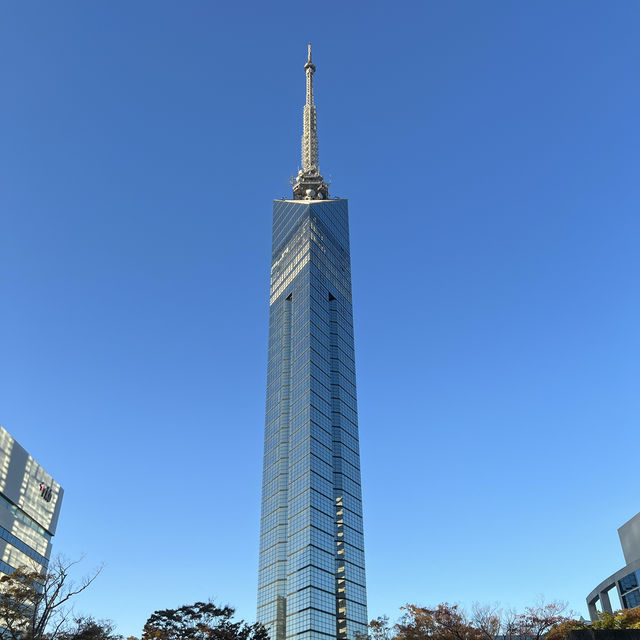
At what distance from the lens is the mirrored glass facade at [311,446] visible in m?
136

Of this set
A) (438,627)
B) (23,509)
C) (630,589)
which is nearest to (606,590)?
(630,589)

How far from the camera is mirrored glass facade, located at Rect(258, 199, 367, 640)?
5340 inches

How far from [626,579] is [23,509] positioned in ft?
314

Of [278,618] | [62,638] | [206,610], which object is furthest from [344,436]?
[62,638]

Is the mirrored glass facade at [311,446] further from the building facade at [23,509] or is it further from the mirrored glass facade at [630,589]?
the mirrored glass facade at [630,589]

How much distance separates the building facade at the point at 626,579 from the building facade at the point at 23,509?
89.0m

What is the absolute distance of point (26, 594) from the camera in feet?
188

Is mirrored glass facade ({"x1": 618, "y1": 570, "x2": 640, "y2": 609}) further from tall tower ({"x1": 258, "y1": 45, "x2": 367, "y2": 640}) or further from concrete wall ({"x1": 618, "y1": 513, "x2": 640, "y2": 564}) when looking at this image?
tall tower ({"x1": 258, "y1": 45, "x2": 367, "y2": 640})

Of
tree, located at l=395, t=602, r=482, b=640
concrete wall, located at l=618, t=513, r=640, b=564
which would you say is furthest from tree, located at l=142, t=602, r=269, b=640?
concrete wall, located at l=618, t=513, r=640, b=564

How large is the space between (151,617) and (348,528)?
80.4m

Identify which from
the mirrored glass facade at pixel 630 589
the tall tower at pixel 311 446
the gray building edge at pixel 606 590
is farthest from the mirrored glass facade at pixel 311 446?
the mirrored glass facade at pixel 630 589

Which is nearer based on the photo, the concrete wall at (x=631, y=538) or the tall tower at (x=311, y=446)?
the concrete wall at (x=631, y=538)

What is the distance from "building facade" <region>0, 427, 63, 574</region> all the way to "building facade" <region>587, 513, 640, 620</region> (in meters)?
89.0

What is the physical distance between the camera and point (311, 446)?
149m
